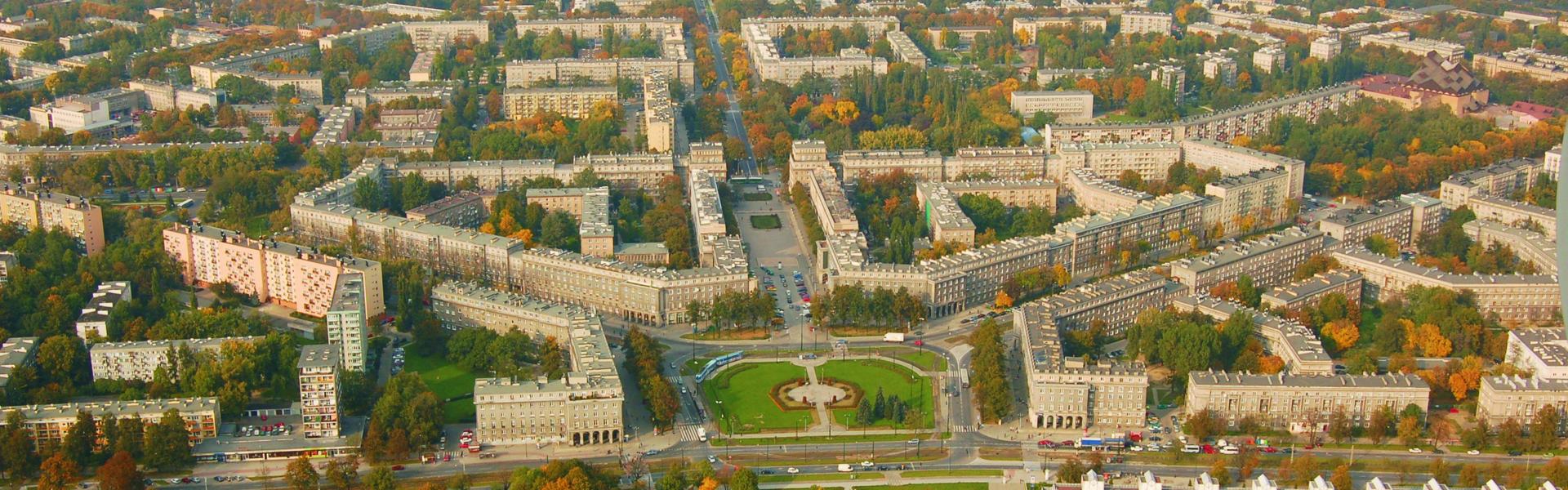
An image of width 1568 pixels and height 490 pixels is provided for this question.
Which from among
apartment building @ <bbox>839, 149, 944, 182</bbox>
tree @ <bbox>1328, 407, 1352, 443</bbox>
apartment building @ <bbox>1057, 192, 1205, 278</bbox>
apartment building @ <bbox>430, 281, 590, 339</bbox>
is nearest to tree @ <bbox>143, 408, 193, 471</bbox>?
apartment building @ <bbox>430, 281, 590, 339</bbox>

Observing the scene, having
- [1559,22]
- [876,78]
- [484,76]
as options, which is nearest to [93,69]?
[484,76]

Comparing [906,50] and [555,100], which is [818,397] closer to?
[555,100]

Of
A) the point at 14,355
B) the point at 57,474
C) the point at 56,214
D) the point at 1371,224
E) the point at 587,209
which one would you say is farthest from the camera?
the point at 587,209

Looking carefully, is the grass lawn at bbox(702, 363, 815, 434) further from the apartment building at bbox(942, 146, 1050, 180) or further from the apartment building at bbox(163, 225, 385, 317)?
the apartment building at bbox(942, 146, 1050, 180)

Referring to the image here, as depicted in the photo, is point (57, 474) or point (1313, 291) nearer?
point (57, 474)

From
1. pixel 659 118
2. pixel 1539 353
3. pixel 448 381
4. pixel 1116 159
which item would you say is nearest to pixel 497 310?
pixel 448 381

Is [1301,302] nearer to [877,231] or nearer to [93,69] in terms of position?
[877,231]

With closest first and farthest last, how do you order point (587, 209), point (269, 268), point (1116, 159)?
point (269, 268), point (587, 209), point (1116, 159)

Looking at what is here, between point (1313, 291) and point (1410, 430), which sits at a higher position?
point (1313, 291)
